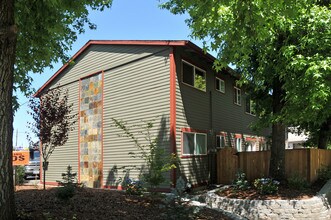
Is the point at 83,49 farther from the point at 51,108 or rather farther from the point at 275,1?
the point at 275,1

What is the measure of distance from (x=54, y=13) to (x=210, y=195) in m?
7.62

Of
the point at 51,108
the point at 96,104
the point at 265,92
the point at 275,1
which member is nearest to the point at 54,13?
the point at 275,1

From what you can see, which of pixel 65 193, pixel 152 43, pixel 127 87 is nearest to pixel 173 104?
pixel 152 43

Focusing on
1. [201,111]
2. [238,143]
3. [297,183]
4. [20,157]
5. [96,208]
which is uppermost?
[201,111]

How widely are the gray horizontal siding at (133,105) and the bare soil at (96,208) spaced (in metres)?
5.32

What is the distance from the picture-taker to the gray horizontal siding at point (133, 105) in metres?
14.6

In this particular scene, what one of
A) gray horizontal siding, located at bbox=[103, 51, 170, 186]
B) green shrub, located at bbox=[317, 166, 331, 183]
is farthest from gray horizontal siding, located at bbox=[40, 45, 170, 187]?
green shrub, located at bbox=[317, 166, 331, 183]

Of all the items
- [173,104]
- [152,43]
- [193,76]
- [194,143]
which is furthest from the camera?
[193,76]

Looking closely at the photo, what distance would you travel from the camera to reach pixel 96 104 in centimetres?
1781

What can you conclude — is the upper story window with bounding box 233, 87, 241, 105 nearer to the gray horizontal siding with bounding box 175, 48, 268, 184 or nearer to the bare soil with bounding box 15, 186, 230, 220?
the gray horizontal siding with bounding box 175, 48, 268, 184

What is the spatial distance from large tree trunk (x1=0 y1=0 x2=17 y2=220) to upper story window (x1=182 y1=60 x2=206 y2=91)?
10.2 meters

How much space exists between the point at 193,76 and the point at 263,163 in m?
4.87

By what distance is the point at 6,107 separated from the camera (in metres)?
5.45

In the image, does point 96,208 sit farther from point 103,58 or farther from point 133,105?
point 103,58
